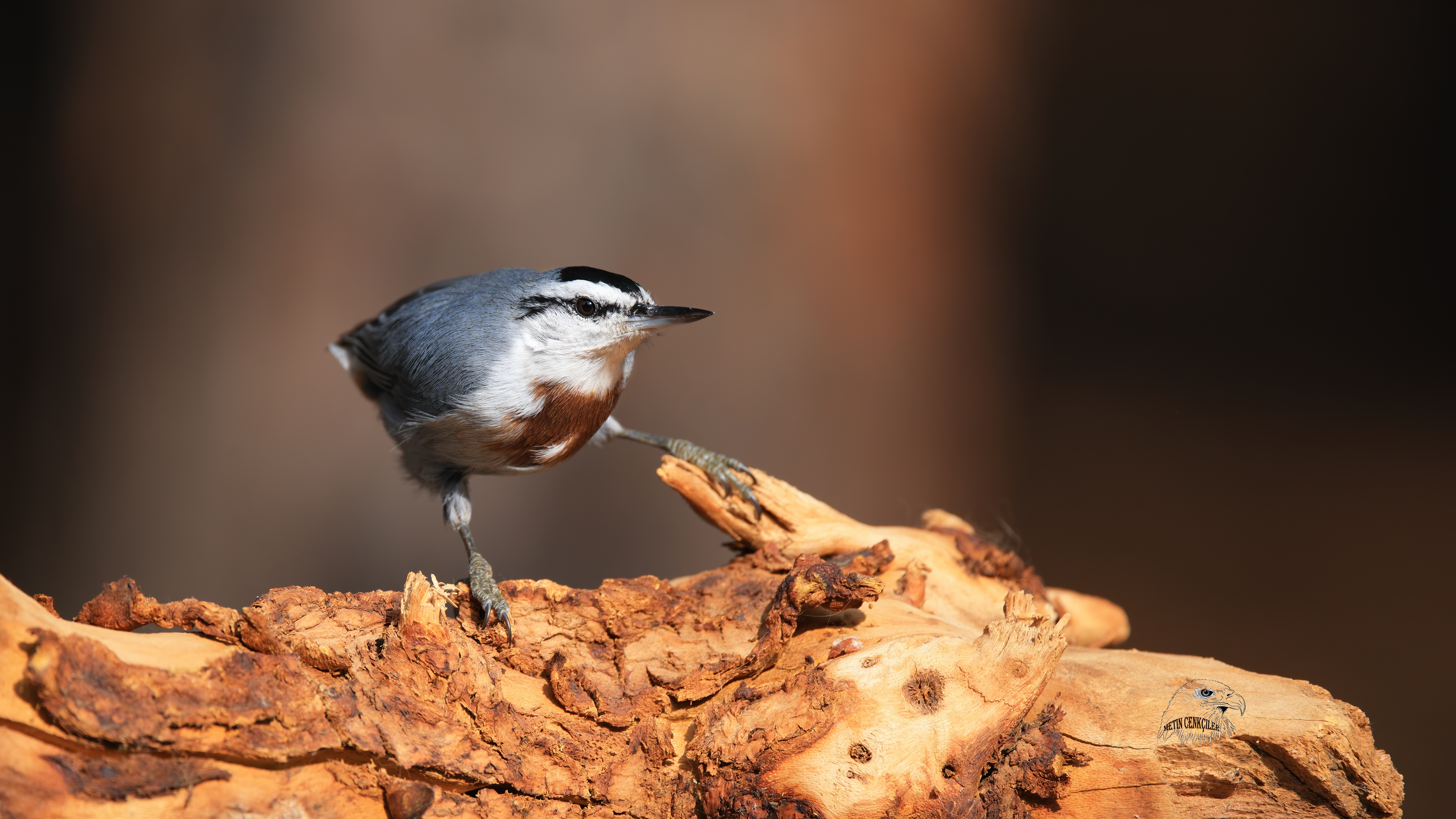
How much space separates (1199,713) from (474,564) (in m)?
1.29

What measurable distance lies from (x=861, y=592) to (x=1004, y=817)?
38 centimetres

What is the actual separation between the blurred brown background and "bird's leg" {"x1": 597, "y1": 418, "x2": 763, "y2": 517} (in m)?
1.21

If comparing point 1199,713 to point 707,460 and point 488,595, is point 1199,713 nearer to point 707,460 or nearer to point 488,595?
point 707,460

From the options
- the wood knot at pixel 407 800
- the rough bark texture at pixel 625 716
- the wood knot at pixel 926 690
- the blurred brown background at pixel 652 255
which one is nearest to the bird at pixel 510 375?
the rough bark texture at pixel 625 716

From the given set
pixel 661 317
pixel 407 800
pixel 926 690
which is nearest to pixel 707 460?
pixel 661 317

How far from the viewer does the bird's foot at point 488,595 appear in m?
1.41

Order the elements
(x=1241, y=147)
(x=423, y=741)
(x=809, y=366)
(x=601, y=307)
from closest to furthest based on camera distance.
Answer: (x=423, y=741) < (x=601, y=307) < (x=1241, y=147) < (x=809, y=366)

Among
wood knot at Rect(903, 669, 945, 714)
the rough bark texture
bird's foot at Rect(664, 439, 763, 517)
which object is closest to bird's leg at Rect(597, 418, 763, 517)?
bird's foot at Rect(664, 439, 763, 517)

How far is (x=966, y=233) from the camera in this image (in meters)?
3.71

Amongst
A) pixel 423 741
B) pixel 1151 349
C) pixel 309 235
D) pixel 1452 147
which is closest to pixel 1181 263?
pixel 1151 349

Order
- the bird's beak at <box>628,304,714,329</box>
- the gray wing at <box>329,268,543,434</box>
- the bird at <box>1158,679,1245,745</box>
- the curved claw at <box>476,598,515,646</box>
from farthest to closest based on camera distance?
the gray wing at <box>329,268,543,434</box> → the bird's beak at <box>628,304,714,329</box> → the curved claw at <box>476,598,515,646</box> → the bird at <box>1158,679,1245,745</box>

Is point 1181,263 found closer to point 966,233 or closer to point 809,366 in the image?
point 966,233

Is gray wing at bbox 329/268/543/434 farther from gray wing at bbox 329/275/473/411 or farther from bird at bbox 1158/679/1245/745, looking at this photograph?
bird at bbox 1158/679/1245/745

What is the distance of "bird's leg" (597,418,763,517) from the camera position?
1757 millimetres
